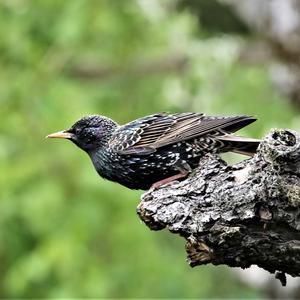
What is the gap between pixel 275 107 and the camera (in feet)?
43.8

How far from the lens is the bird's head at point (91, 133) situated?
18.2ft

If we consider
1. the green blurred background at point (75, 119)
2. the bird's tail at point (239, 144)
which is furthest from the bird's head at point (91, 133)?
the green blurred background at point (75, 119)

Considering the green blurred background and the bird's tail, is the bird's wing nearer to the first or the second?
the bird's tail

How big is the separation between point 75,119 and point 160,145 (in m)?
4.85

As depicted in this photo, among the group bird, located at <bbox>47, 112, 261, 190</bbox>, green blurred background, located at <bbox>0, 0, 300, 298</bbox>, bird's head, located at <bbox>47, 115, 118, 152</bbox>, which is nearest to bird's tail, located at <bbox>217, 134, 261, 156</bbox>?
bird, located at <bbox>47, 112, 261, 190</bbox>

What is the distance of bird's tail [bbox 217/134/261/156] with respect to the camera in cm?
510

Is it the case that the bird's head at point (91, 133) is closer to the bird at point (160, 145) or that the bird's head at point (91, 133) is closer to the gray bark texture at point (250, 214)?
the bird at point (160, 145)

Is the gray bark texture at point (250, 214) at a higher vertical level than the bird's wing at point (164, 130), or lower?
lower

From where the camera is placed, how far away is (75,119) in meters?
10.1

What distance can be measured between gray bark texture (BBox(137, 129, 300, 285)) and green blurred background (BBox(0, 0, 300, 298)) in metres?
5.97

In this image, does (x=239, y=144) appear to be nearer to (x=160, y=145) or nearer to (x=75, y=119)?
(x=160, y=145)

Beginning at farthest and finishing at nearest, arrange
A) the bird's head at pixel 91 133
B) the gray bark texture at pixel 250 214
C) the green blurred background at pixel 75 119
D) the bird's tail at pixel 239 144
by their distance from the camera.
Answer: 1. the green blurred background at pixel 75 119
2. the bird's head at pixel 91 133
3. the bird's tail at pixel 239 144
4. the gray bark texture at pixel 250 214

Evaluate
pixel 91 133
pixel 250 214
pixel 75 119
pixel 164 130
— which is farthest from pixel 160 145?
pixel 75 119

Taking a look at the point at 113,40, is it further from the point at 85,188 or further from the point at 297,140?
the point at 297,140
